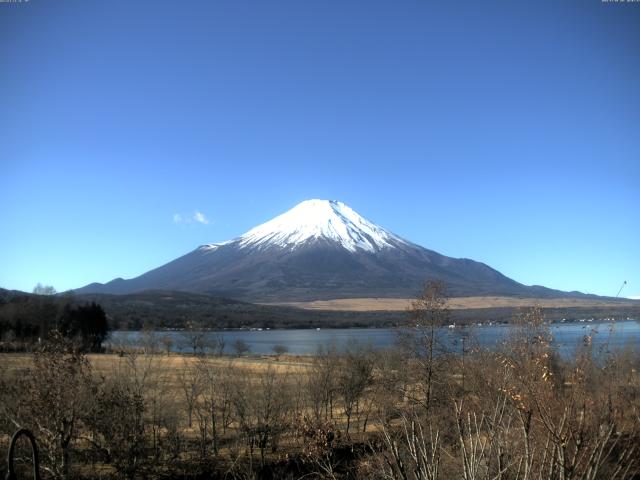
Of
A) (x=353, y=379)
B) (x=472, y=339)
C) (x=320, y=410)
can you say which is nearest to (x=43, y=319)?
(x=320, y=410)

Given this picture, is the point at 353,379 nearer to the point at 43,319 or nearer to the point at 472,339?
the point at 472,339

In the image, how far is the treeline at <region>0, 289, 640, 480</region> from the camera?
932 cm

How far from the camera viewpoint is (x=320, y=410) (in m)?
34.3

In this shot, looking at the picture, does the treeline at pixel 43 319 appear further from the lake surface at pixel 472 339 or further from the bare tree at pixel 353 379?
the bare tree at pixel 353 379

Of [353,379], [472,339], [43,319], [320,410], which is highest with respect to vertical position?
[472,339]

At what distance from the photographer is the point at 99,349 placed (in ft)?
254

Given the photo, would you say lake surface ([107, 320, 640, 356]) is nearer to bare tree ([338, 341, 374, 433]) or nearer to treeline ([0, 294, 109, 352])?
bare tree ([338, 341, 374, 433])

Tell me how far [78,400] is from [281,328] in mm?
174485

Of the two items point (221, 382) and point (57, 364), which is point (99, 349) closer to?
point (221, 382)

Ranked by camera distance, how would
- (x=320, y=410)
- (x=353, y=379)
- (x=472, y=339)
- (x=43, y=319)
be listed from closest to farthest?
(x=472, y=339) < (x=320, y=410) < (x=353, y=379) < (x=43, y=319)

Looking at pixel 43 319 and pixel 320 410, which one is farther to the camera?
pixel 43 319

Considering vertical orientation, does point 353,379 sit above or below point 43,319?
below

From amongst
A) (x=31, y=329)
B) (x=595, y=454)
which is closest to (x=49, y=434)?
(x=595, y=454)

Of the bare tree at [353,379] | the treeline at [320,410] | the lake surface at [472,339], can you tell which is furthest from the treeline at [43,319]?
the bare tree at [353,379]
